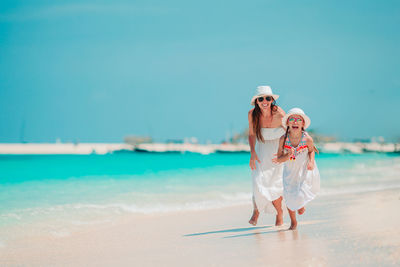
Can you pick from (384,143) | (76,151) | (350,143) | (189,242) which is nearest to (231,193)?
(189,242)

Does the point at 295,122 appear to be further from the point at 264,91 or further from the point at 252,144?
the point at 252,144

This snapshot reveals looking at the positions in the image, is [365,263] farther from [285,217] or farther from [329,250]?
[285,217]

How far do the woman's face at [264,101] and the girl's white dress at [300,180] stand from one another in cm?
61

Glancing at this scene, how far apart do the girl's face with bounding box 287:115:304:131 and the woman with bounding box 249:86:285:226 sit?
46 centimetres

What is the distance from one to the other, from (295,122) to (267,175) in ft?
3.04

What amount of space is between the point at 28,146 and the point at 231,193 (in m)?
116

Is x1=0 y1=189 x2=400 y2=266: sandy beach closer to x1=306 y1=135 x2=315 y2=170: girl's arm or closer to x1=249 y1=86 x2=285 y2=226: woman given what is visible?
x1=249 y1=86 x2=285 y2=226: woman

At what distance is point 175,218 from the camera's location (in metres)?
7.59

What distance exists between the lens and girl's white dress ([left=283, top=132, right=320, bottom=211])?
18.2 feet

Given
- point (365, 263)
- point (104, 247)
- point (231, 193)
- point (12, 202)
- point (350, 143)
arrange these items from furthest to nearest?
1. point (350, 143)
2. point (231, 193)
3. point (12, 202)
4. point (104, 247)
5. point (365, 263)

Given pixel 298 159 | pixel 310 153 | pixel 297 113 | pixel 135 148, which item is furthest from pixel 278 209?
pixel 135 148

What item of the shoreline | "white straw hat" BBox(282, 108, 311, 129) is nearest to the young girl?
"white straw hat" BBox(282, 108, 311, 129)

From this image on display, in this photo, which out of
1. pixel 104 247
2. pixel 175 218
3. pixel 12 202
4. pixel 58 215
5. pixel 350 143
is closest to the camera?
pixel 104 247

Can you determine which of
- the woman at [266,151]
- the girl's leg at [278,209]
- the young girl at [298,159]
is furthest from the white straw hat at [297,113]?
the girl's leg at [278,209]
